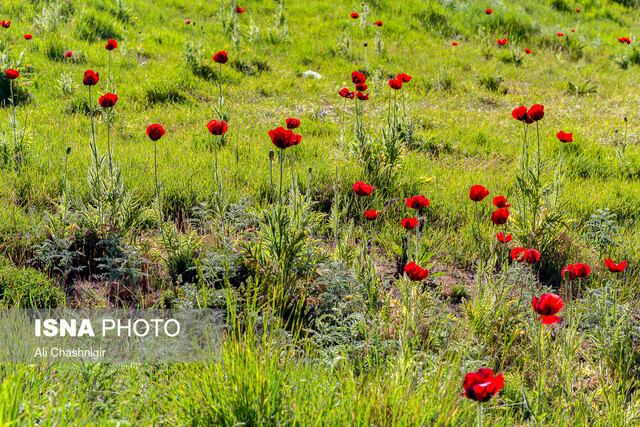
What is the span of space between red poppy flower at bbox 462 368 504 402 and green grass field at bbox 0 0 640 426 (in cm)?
40

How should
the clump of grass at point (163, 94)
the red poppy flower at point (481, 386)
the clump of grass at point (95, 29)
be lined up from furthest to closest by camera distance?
the clump of grass at point (95, 29)
the clump of grass at point (163, 94)
the red poppy flower at point (481, 386)

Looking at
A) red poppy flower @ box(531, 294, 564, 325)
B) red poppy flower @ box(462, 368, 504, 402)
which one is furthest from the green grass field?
red poppy flower @ box(462, 368, 504, 402)

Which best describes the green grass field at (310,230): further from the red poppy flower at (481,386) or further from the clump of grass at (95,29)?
the red poppy flower at (481,386)

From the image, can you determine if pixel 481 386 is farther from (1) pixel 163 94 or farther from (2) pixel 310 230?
(1) pixel 163 94

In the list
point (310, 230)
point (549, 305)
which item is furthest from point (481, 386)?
point (310, 230)

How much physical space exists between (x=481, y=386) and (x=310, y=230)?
6.01 feet

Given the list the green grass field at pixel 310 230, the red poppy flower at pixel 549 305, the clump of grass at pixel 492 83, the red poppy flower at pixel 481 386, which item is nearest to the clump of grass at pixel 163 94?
the green grass field at pixel 310 230

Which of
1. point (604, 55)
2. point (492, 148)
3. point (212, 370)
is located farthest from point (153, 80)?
point (604, 55)

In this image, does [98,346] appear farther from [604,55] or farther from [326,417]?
[604,55]

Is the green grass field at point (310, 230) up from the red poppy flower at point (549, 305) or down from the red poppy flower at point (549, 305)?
down

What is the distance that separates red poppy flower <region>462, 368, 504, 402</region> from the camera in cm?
141

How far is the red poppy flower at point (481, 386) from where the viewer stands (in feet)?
4.64

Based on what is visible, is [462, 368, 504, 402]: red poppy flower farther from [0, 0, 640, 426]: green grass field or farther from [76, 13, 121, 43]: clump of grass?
[76, 13, 121, 43]: clump of grass

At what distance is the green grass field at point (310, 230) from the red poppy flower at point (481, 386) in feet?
1.30
